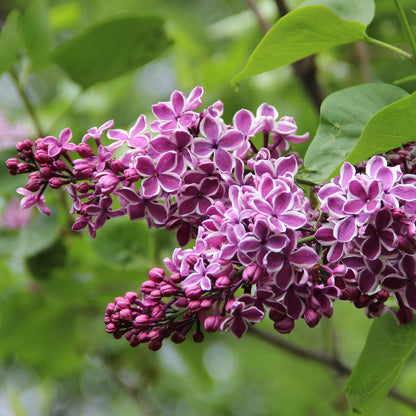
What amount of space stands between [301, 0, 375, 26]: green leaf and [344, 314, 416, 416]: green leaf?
1.76 feet

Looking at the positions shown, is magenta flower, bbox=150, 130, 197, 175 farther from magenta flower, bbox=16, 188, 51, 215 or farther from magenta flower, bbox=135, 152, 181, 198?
magenta flower, bbox=16, 188, 51, 215

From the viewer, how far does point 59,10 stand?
2602 millimetres

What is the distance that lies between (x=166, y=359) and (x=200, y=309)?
8.12 ft

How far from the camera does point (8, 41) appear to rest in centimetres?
162

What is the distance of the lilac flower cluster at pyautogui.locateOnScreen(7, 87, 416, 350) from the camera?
0.87m

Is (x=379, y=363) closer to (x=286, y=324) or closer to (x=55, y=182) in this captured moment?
(x=286, y=324)

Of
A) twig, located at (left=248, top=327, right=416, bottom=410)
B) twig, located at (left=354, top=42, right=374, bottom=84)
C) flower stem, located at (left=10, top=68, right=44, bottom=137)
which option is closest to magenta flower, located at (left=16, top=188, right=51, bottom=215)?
flower stem, located at (left=10, top=68, right=44, bottom=137)

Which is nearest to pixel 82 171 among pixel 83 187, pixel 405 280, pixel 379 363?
pixel 83 187

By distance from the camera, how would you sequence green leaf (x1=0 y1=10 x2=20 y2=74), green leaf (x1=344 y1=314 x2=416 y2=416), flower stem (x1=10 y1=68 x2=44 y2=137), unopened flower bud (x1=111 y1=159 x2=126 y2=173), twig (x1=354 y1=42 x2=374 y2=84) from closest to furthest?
unopened flower bud (x1=111 y1=159 x2=126 y2=173) → green leaf (x1=344 y1=314 x2=416 y2=416) → green leaf (x1=0 y1=10 x2=20 y2=74) → flower stem (x1=10 y1=68 x2=44 y2=137) → twig (x1=354 y1=42 x2=374 y2=84)

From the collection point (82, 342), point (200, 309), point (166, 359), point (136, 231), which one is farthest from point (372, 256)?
point (166, 359)

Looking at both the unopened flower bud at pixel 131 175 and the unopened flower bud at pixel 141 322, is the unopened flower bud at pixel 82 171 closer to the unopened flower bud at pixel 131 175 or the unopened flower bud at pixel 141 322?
the unopened flower bud at pixel 131 175

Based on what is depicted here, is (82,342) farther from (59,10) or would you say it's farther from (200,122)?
(200,122)

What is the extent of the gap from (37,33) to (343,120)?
104 cm

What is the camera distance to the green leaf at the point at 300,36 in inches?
42.3
